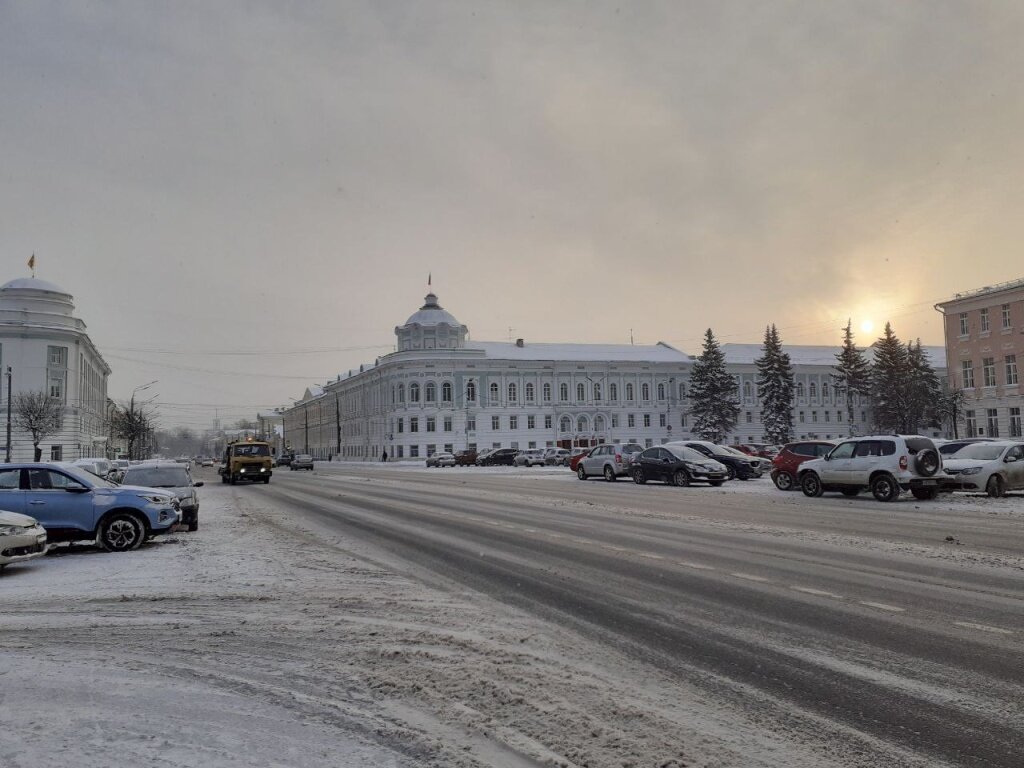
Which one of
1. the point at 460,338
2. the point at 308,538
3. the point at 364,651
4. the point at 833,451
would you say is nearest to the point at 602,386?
the point at 460,338

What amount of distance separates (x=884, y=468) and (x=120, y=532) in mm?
19314

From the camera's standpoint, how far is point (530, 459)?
213 ft

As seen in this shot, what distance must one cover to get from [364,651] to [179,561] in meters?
6.75

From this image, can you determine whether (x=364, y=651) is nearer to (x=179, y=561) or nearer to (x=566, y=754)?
(x=566, y=754)

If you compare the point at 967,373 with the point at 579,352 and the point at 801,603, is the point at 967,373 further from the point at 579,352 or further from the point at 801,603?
the point at 801,603

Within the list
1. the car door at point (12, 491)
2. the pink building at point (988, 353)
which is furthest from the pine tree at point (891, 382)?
the car door at point (12, 491)

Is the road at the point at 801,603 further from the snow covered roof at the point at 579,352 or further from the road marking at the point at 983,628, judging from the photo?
the snow covered roof at the point at 579,352

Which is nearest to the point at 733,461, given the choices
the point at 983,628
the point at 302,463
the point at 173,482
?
the point at 173,482

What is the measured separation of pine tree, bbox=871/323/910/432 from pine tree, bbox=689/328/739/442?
16.6m

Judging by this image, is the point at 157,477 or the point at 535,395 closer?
the point at 157,477

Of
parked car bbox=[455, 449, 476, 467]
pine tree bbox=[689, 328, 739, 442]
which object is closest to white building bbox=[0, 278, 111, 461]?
parked car bbox=[455, 449, 476, 467]

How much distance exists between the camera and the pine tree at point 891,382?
259 feet

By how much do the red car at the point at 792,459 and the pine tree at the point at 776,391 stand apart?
201 ft

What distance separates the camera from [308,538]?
1397cm
